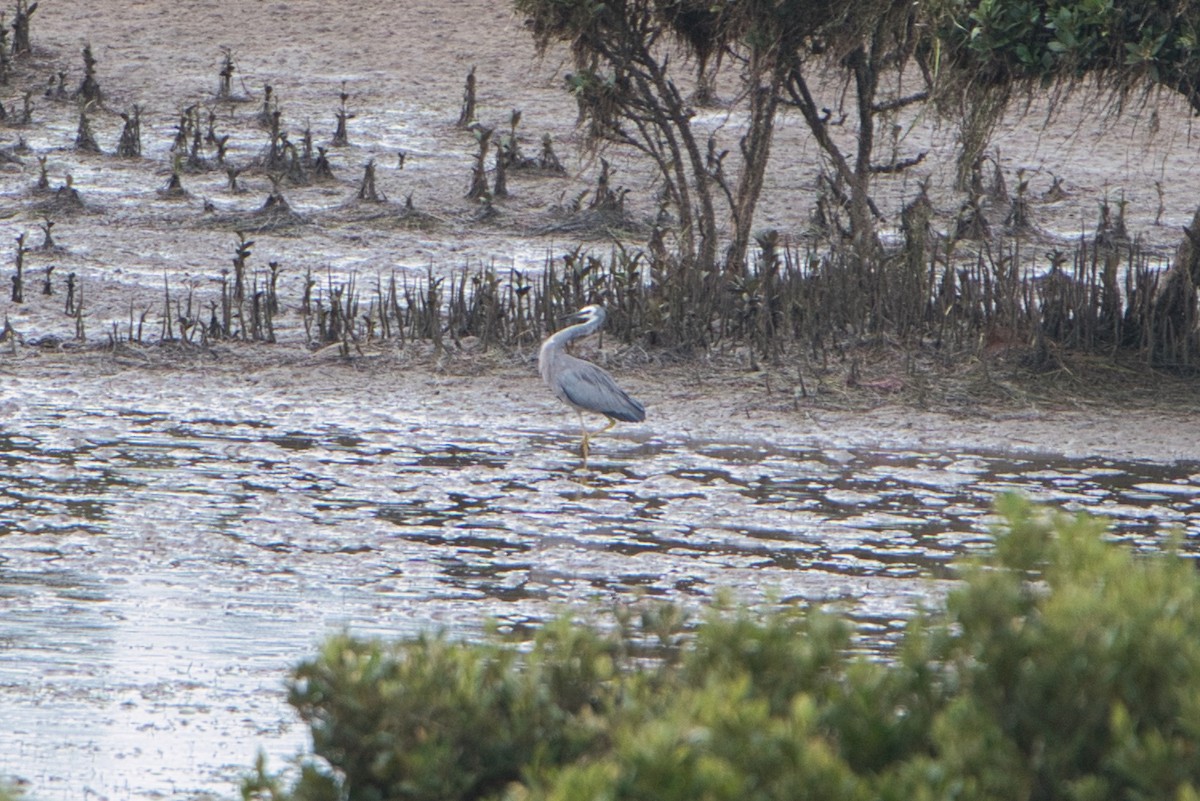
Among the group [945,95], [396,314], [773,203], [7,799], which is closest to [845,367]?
[945,95]

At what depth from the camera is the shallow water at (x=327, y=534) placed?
5.00 meters

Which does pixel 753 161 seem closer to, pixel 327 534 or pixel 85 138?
pixel 327 534

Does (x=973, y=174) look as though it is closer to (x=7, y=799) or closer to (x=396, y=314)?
(x=396, y=314)

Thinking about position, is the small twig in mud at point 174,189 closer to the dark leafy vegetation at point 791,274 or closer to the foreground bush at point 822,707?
the dark leafy vegetation at point 791,274

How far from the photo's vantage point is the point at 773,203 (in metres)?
15.3

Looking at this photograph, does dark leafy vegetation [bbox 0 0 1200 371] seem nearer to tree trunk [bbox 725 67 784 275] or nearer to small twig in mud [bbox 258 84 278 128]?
tree trunk [bbox 725 67 784 275]

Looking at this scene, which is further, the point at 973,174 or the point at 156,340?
the point at 973,174

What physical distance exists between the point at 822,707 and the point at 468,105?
14.1m

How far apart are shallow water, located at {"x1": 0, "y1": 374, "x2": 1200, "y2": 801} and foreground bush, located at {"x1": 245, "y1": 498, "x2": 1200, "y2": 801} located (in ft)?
4.70

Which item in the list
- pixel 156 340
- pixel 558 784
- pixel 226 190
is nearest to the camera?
pixel 558 784

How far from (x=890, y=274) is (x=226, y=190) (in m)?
6.61

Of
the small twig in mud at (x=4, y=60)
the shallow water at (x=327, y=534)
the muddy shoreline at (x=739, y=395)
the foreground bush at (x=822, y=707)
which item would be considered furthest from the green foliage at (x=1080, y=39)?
the small twig in mud at (x=4, y=60)

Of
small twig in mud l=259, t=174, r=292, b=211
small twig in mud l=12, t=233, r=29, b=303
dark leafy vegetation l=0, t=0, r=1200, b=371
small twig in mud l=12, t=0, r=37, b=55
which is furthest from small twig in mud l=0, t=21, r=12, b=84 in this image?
small twig in mud l=12, t=233, r=29, b=303

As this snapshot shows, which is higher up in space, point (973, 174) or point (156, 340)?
point (973, 174)
